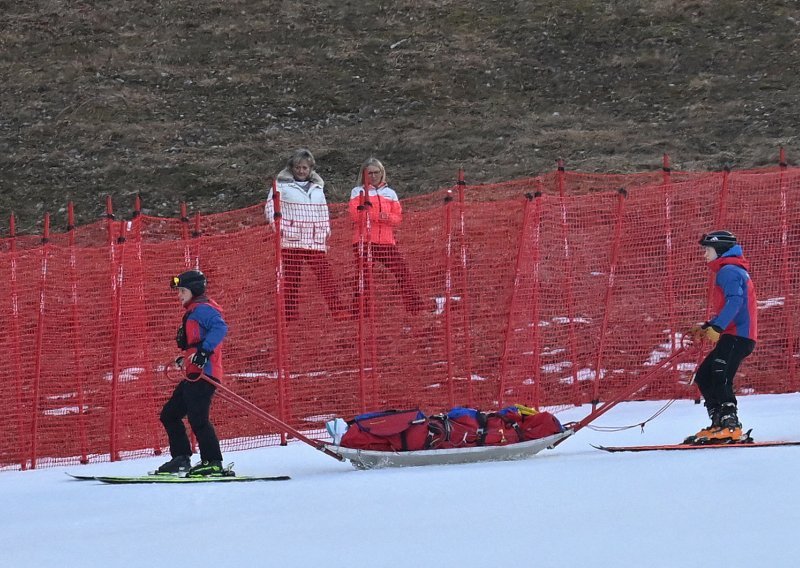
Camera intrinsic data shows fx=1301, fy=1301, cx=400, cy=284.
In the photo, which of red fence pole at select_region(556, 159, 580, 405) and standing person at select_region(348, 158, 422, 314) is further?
red fence pole at select_region(556, 159, 580, 405)

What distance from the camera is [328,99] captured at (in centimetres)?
2838

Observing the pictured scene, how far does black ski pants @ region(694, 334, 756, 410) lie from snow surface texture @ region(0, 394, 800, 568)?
1.69 ft

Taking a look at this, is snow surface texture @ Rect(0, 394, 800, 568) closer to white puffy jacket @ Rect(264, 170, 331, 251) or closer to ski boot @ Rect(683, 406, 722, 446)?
ski boot @ Rect(683, 406, 722, 446)

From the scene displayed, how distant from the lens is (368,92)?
93.7 feet

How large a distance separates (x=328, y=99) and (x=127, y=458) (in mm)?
18261

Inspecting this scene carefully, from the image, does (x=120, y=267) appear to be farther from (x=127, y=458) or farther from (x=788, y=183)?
(x=788, y=183)

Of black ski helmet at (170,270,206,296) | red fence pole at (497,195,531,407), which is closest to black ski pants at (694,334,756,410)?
red fence pole at (497,195,531,407)

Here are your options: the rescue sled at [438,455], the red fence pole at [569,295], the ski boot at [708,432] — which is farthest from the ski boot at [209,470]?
the red fence pole at [569,295]

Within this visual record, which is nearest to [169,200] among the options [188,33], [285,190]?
[188,33]

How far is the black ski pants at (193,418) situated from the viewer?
8.69 m

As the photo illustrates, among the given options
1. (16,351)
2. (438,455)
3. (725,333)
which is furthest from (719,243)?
(16,351)

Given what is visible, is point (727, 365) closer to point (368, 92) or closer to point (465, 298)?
point (465, 298)

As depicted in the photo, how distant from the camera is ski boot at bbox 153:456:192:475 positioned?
29.0 feet

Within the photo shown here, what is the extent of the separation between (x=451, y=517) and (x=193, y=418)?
2.95 metres
